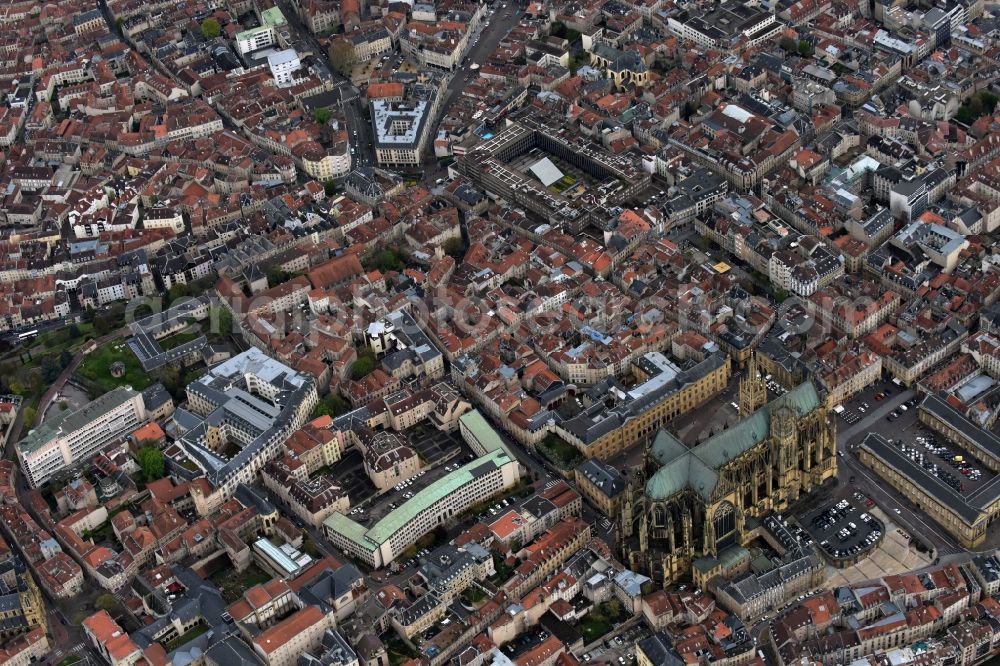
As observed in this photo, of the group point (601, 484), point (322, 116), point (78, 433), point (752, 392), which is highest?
point (322, 116)

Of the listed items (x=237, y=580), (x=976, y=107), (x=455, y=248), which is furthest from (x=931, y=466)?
(x=237, y=580)

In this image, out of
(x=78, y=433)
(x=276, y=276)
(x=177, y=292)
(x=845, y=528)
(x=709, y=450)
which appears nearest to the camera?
(x=709, y=450)

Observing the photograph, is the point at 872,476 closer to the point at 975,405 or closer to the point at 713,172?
the point at 975,405

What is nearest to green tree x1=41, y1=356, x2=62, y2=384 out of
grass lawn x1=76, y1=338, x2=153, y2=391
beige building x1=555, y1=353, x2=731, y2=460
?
grass lawn x1=76, y1=338, x2=153, y2=391

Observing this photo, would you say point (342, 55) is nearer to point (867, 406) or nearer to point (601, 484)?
point (601, 484)

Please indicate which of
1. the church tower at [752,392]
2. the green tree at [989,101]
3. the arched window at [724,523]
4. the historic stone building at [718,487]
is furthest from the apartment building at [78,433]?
the green tree at [989,101]

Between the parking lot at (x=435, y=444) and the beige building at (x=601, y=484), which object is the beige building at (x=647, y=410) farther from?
the parking lot at (x=435, y=444)

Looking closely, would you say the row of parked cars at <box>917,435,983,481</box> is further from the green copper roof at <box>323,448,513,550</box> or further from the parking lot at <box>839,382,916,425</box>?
the green copper roof at <box>323,448,513,550</box>
